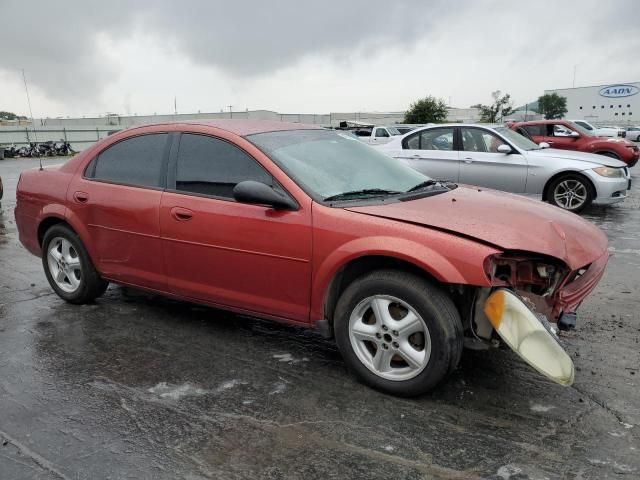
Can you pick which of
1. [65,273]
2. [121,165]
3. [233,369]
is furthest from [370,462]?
[65,273]

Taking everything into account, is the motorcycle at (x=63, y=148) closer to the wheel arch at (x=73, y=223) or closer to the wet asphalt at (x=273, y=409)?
the wheel arch at (x=73, y=223)

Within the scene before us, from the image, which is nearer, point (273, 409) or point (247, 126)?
point (273, 409)

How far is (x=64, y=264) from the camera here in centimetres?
485

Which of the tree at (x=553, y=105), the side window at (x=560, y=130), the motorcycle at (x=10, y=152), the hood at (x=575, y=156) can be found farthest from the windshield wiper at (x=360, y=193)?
the tree at (x=553, y=105)

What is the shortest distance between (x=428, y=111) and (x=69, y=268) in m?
45.7

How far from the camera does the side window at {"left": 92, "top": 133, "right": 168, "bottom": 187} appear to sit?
426 centimetres

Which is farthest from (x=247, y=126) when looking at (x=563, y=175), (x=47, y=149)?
(x=47, y=149)

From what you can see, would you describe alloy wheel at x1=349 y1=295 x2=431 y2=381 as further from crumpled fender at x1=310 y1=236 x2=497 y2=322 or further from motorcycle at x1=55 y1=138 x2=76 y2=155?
motorcycle at x1=55 y1=138 x2=76 y2=155

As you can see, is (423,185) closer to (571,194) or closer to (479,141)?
(479,141)

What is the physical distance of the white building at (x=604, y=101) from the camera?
88.4 metres

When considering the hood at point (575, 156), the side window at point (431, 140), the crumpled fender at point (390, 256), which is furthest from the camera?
the side window at point (431, 140)

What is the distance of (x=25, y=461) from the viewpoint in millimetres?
2660

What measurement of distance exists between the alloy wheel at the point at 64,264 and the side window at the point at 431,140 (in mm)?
7050

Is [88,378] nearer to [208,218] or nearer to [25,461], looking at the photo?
[25,461]
